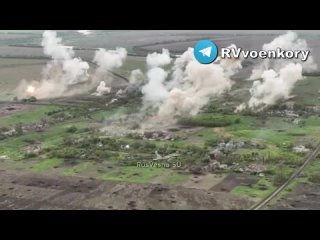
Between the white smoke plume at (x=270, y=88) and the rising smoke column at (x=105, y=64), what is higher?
the rising smoke column at (x=105, y=64)

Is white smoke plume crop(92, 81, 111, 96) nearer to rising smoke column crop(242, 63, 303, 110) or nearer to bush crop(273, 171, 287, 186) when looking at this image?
rising smoke column crop(242, 63, 303, 110)

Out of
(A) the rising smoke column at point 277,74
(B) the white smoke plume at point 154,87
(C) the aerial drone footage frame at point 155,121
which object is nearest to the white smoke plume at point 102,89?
(C) the aerial drone footage frame at point 155,121

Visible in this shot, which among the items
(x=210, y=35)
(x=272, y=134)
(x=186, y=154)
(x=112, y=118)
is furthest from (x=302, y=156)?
(x=112, y=118)

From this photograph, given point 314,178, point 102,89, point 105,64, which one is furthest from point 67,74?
point 314,178

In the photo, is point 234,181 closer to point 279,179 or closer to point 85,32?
point 279,179

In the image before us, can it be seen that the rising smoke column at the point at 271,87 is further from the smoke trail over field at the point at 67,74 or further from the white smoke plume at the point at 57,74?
the white smoke plume at the point at 57,74

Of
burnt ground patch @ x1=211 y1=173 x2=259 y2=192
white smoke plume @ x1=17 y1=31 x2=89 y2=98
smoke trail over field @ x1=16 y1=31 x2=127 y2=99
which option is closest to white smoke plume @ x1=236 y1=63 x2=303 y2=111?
burnt ground patch @ x1=211 y1=173 x2=259 y2=192
